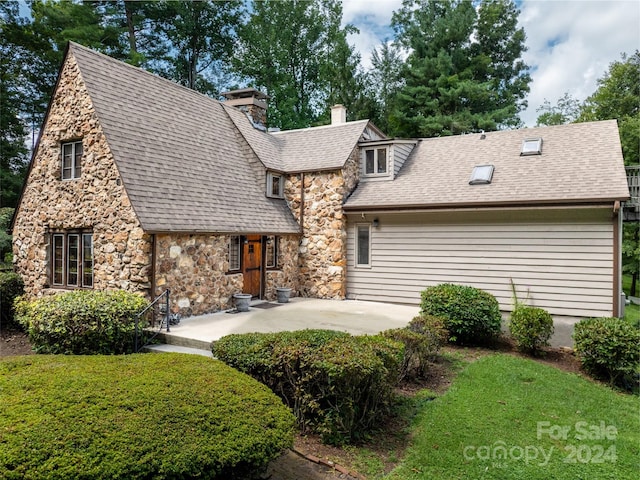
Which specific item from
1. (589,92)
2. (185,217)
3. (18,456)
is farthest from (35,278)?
(589,92)

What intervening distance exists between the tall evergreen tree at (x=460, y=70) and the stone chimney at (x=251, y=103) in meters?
10.2

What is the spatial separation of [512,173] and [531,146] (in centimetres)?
143

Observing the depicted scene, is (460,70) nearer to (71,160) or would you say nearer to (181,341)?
(71,160)

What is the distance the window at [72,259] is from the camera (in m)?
9.49

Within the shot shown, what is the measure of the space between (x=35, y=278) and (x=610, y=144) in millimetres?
15215

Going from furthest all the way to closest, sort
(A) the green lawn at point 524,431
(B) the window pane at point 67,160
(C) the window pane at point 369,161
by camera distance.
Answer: (C) the window pane at point 369,161 → (B) the window pane at point 67,160 → (A) the green lawn at point 524,431

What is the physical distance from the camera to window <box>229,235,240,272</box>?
10.9 metres

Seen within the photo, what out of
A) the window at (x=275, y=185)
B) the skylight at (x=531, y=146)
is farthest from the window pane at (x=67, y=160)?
the skylight at (x=531, y=146)

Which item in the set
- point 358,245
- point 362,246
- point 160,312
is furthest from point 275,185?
point 160,312

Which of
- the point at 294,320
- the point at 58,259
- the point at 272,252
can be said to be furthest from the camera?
the point at 272,252

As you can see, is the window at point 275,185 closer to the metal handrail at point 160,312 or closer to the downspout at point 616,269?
the metal handrail at point 160,312

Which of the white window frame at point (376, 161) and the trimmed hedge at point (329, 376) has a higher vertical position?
the white window frame at point (376, 161)

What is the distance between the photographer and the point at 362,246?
1280cm

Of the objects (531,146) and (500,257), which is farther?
(531,146)
